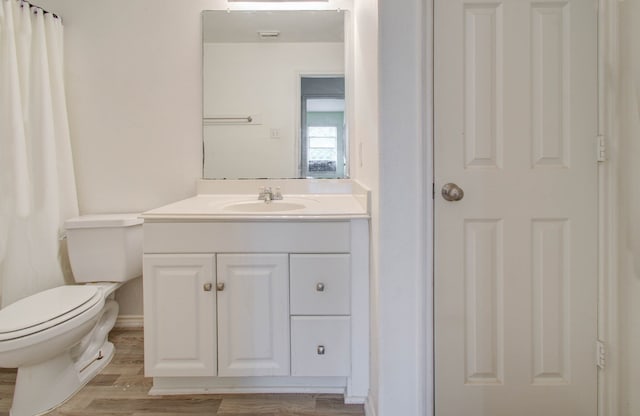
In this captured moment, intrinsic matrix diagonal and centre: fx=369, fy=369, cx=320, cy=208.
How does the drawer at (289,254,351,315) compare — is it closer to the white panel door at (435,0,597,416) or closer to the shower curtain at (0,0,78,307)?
the white panel door at (435,0,597,416)

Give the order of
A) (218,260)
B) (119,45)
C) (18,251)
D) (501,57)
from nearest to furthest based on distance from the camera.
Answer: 1. (501,57)
2. (218,260)
3. (18,251)
4. (119,45)

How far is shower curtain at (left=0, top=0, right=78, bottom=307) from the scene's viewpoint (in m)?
1.78

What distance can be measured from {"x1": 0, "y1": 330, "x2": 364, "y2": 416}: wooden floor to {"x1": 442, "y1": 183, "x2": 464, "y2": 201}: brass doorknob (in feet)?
3.11

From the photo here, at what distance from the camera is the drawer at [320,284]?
1.54m

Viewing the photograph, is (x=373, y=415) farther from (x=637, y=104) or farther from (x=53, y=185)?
(x=53, y=185)

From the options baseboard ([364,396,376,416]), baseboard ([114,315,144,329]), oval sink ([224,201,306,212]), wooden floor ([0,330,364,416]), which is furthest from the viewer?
baseboard ([114,315,144,329])

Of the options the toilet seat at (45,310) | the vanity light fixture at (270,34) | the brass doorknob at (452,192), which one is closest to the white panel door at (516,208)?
the brass doorknob at (452,192)

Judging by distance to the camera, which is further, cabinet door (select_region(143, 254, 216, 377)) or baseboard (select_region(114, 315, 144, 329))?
baseboard (select_region(114, 315, 144, 329))

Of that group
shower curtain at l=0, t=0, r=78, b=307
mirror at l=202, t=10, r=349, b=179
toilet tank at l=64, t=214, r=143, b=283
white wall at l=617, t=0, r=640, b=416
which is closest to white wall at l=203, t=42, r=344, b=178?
mirror at l=202, t=10, r=349, b=179

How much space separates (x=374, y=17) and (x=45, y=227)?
6.13ft

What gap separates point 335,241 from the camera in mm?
1544

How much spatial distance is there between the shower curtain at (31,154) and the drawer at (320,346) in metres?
1.36

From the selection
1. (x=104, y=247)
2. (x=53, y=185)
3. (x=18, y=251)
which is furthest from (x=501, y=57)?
(x=18, y=251)

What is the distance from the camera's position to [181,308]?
1539mm
